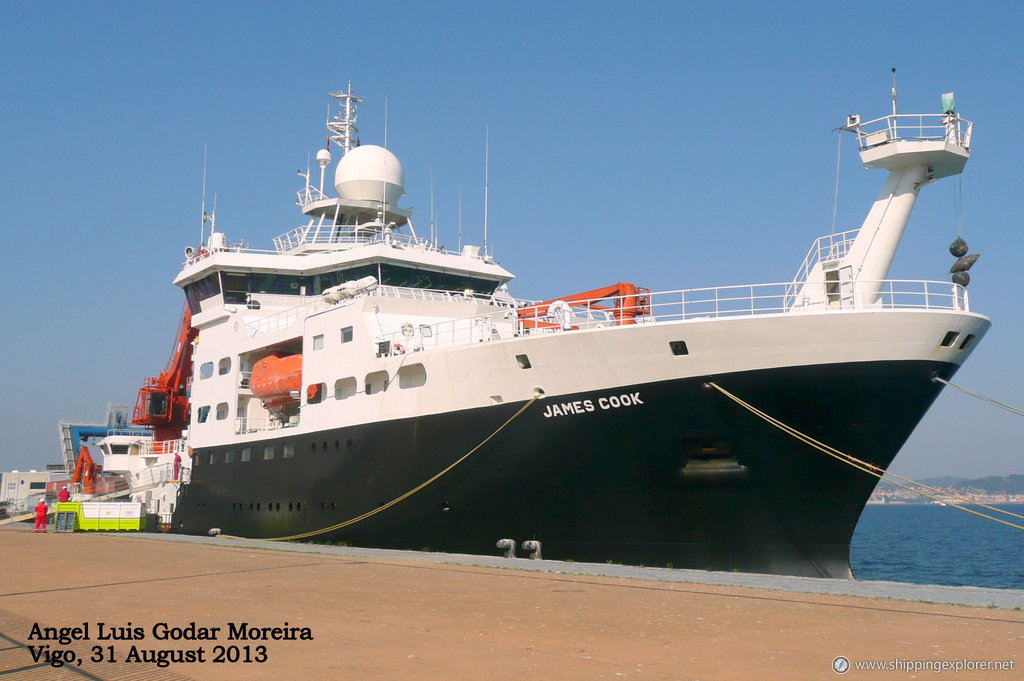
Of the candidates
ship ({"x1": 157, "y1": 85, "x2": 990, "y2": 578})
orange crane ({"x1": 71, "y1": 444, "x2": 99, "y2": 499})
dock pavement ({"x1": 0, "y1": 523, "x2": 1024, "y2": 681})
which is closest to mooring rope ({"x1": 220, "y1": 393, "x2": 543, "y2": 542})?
ship ({"x1": 157, "y1": 85, "x2": 990, "y2": 578})

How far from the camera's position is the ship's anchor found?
14742 millimetres

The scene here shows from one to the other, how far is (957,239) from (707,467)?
5.89 m

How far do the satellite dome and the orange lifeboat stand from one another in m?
6.99

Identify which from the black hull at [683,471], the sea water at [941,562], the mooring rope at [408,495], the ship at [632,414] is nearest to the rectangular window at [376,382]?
the ship at [632,414]

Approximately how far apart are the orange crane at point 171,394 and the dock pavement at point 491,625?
2054 cm

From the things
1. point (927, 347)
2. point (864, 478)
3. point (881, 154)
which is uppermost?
point (881, 154)

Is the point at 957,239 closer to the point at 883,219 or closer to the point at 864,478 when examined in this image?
the point at 883,219

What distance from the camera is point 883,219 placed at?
15852 millimetres

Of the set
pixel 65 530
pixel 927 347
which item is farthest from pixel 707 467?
pixel 65 530

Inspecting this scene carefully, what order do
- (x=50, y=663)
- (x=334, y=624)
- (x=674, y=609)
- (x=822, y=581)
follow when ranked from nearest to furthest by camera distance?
(x=50, y=663) → (x=334, y=624) → (x=674, y=609) → (x=822, y=581)

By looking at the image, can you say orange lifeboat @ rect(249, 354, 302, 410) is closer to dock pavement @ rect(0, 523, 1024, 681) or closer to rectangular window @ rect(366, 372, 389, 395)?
rectangular window @ rect(366, 372, 389, 395)

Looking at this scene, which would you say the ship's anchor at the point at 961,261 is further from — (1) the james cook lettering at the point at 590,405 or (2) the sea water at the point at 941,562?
(2) the sea water at the point at 941,562

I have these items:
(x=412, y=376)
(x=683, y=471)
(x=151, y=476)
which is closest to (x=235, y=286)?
(x=151, y=476)

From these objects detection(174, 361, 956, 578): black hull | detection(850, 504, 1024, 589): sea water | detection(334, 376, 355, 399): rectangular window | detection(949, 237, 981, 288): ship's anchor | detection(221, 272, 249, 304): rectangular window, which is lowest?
detection(850, 504, 1024, 589): sea water
